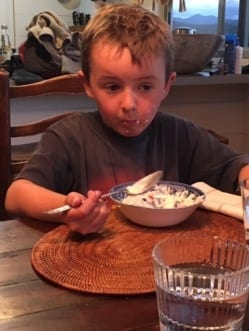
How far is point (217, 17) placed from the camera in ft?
10.9

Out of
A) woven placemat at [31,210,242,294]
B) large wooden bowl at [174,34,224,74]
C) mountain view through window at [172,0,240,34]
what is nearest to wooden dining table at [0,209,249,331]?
woven placemat at [31,210,242,294]

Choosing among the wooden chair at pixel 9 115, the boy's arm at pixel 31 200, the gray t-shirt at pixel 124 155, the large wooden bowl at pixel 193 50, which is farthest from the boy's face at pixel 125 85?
the large wooden bowl at pixel 193 50

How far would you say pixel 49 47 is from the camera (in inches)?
A: 91.3

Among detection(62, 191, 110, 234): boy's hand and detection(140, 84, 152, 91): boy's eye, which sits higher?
detection(140, 84, 152, 91): boy's eye

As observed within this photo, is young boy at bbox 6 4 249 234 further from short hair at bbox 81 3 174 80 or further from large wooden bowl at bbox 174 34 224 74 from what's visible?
large wooden bowl at bbox 174 34 224 74

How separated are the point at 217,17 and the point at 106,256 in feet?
9.27

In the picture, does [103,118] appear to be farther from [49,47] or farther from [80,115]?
[49,47]

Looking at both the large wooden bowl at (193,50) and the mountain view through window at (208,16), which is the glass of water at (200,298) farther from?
the mountain view through window at (208,16)

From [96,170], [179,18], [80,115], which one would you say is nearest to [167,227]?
[96,170]

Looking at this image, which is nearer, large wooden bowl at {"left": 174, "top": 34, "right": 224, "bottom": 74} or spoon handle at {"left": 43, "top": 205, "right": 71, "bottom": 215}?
spoon handle at {"left": 43, "top": 205, "right": 71, "bottom": 215}

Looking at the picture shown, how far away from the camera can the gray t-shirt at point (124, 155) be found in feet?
3.93

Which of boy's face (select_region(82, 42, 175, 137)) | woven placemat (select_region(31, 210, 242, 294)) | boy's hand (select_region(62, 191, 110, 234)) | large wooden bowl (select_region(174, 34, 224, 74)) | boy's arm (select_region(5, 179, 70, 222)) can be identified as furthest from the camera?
large wooden bowl (select_region(174, 34, 224, 74))

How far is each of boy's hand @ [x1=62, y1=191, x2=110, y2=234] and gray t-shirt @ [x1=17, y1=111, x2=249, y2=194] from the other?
298 mm

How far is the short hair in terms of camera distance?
109 centimetres
